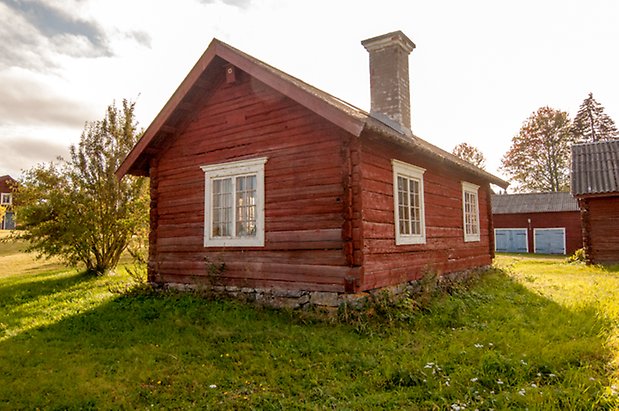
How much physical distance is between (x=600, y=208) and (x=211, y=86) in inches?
649

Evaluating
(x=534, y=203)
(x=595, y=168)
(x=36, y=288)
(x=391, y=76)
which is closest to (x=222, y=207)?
(x=391, y=76)

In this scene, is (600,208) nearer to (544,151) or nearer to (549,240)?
(549,240)

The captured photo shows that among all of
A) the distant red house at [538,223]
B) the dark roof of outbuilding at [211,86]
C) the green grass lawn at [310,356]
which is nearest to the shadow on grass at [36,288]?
the green grass lawn at [310,356]

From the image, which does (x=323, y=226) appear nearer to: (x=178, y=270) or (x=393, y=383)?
(x=393, y=383)

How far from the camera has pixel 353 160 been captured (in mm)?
7898

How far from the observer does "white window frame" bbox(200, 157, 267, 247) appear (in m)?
9.01

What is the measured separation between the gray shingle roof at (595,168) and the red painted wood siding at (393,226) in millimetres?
6382

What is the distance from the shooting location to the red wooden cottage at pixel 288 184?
8016 mm

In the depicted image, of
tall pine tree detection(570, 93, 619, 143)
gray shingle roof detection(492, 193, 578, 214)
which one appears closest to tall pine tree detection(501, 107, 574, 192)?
tall pine tree detection(570, 93, 619, 143)

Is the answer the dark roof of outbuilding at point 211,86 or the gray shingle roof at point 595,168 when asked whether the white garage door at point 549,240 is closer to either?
the gray shingle roof at point 595,168

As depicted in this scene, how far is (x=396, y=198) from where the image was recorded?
9.30 m

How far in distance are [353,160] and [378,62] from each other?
16.8 ft

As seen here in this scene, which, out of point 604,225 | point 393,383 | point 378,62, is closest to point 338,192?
point 393,383

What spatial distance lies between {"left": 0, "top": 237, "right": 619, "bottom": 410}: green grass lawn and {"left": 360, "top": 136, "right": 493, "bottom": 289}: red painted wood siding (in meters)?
0.96
